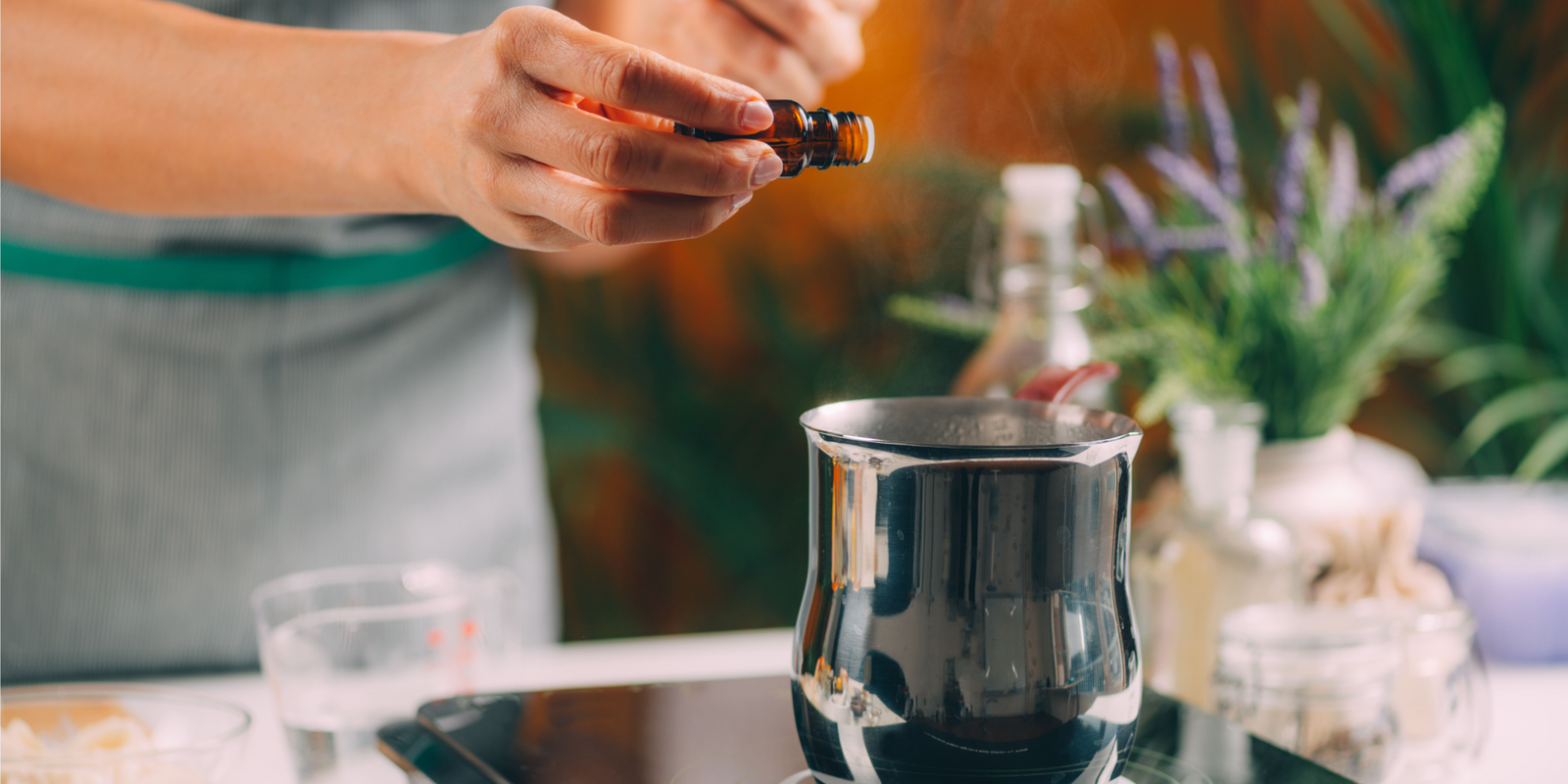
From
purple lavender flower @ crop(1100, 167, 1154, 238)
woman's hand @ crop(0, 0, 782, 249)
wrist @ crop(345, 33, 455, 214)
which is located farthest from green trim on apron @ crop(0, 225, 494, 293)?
purple lavender flower @ crop(1100, 167, 1154, 238)

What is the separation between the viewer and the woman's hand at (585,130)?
1.32 ft

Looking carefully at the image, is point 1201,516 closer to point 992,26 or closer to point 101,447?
point 101,447

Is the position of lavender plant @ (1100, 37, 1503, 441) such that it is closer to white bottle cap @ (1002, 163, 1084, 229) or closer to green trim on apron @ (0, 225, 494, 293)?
white bottle cap @ (1002, 163, 1084, 229)

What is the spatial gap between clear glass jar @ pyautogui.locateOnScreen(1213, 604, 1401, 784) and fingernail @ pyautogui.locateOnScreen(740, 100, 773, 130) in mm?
399

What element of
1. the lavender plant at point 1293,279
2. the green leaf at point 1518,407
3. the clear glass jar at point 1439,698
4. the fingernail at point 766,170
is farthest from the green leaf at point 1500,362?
the fingernail at point 766,170

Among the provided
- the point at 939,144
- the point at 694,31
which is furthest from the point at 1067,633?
the point at 939,144

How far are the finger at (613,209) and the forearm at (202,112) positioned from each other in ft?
0.25

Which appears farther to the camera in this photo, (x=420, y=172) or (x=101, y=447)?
(x=101, y=447)

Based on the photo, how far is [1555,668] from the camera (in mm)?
857

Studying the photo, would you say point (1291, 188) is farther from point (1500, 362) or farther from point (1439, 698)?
point (1500, 362)

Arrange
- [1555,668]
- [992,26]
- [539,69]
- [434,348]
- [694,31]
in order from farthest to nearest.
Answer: [992,26]
[434,348]
[1555,668]
[694,31]
[539,69]

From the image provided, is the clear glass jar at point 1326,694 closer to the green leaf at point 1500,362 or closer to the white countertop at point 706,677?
the white countertop at point 706,677

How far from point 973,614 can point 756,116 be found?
0.19m

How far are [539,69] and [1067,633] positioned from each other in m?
0.27
